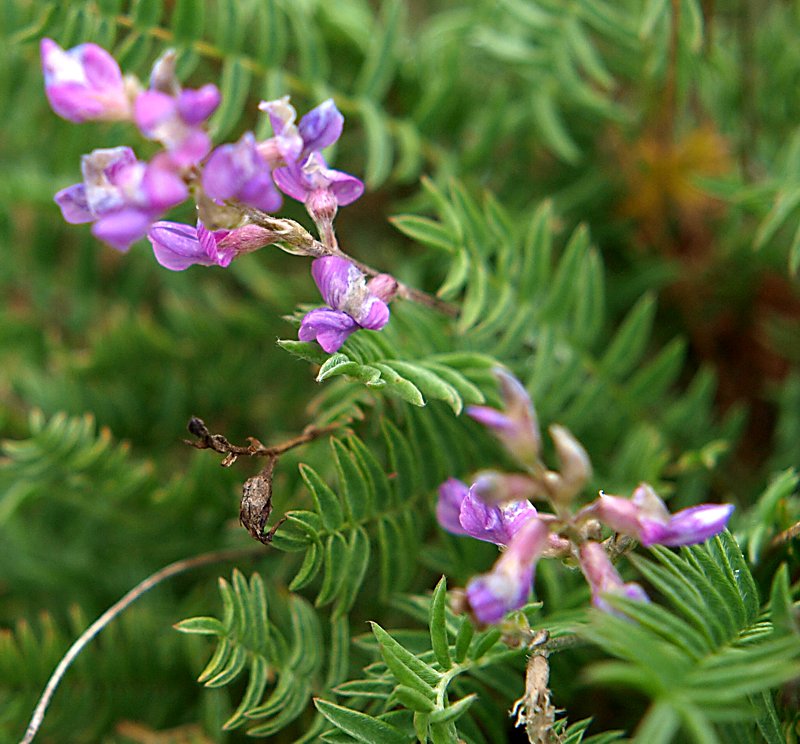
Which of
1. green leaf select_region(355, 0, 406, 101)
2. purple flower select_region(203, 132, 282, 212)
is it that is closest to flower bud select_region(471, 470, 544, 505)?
purple flower select_region(203, 132, 282, 212)

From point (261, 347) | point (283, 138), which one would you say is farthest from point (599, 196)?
point (283, 138)

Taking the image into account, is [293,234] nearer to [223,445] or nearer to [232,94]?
[223,445]

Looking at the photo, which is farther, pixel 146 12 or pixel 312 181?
pixel 146 12

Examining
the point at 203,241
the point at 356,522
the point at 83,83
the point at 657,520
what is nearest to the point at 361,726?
the point at 356,522

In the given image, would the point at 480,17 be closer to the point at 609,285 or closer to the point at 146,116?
the point at 609,285

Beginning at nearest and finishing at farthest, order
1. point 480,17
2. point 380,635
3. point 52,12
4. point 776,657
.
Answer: point 776,657 → point 380,635 → point 52,12 → point 480,17
